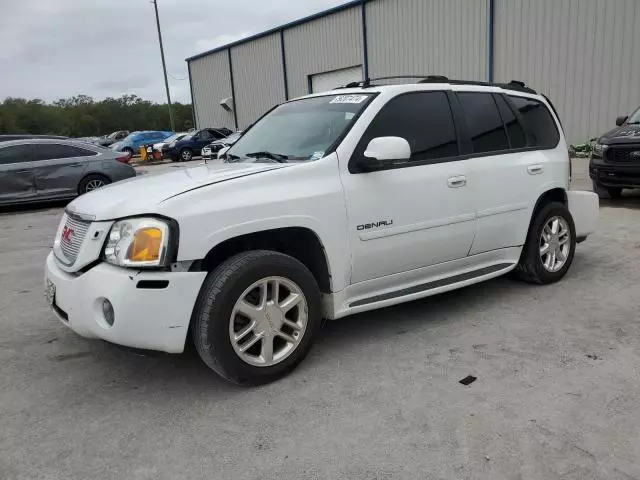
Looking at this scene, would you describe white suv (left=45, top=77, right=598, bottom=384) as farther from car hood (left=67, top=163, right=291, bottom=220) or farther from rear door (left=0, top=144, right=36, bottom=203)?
rear door (left=0, top=144, right=36, bottom=203)

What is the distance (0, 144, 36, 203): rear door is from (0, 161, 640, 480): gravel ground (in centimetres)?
772

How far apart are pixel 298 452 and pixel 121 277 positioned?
124cm

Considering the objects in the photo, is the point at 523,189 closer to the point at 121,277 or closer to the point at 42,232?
the point at 121,277

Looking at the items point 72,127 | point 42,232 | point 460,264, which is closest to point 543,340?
point 460,264

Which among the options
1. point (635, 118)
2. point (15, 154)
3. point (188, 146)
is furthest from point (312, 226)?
point (188, 146)

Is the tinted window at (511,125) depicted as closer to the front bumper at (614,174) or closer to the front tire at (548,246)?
the front tire at (548,246)

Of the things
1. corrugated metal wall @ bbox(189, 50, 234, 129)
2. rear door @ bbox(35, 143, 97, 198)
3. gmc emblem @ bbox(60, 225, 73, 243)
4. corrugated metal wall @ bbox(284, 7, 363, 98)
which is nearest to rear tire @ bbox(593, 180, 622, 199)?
gmc emblem @ bbox(60, 225, 73, 243)

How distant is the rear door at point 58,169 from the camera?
37.0 ft

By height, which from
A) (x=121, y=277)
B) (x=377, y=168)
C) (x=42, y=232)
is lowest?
(x=42, y=232)

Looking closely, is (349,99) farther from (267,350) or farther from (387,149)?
(267,350)

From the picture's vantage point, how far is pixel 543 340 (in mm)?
3709

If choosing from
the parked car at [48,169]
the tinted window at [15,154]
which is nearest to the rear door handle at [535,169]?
the parked car at [48,169]

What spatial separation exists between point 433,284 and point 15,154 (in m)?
10.2

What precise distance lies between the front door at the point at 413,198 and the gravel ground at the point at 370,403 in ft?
1.92
